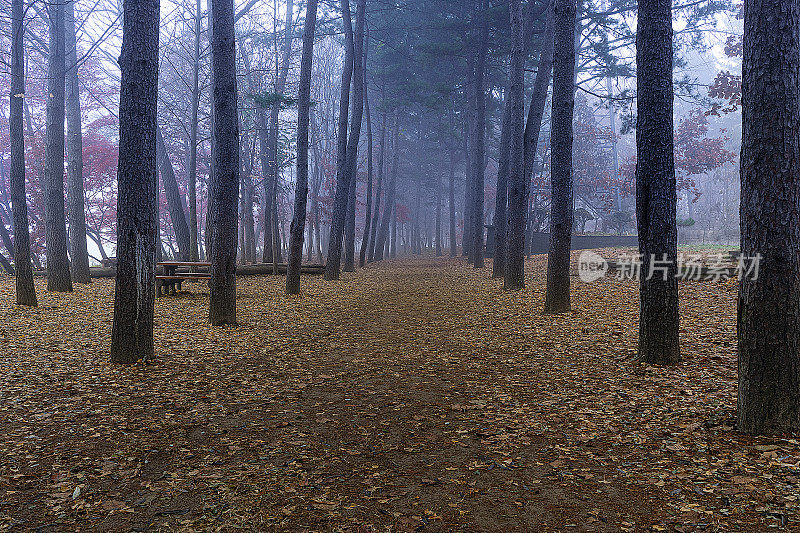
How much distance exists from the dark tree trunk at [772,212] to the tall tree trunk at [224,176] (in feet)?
26.0

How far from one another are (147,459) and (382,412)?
1.99m

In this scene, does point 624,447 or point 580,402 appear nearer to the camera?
point 624,447

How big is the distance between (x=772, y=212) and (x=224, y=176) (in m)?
8.35

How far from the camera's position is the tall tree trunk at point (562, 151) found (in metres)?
10.3

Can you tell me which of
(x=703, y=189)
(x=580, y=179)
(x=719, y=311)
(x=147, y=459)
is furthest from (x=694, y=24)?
(x=703, y=189)

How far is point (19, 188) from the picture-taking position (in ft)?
36.0

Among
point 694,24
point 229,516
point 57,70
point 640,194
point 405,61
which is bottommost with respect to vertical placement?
point 229,516

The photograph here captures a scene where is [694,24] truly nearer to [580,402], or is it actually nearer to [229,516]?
[580,402]

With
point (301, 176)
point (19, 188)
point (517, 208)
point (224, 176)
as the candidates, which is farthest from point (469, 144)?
point (19, 188)

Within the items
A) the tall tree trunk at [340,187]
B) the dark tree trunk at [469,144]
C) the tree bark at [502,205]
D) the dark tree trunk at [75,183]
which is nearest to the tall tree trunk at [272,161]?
the tall tree trunk at [340,187]

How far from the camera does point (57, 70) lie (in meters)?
14.1

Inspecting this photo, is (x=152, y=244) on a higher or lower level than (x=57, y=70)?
lower

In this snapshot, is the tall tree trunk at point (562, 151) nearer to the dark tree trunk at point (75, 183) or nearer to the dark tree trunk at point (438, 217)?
the dark tree trunk at point (75, 183)

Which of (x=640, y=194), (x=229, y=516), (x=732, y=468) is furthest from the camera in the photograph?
(x=640, y=194)
